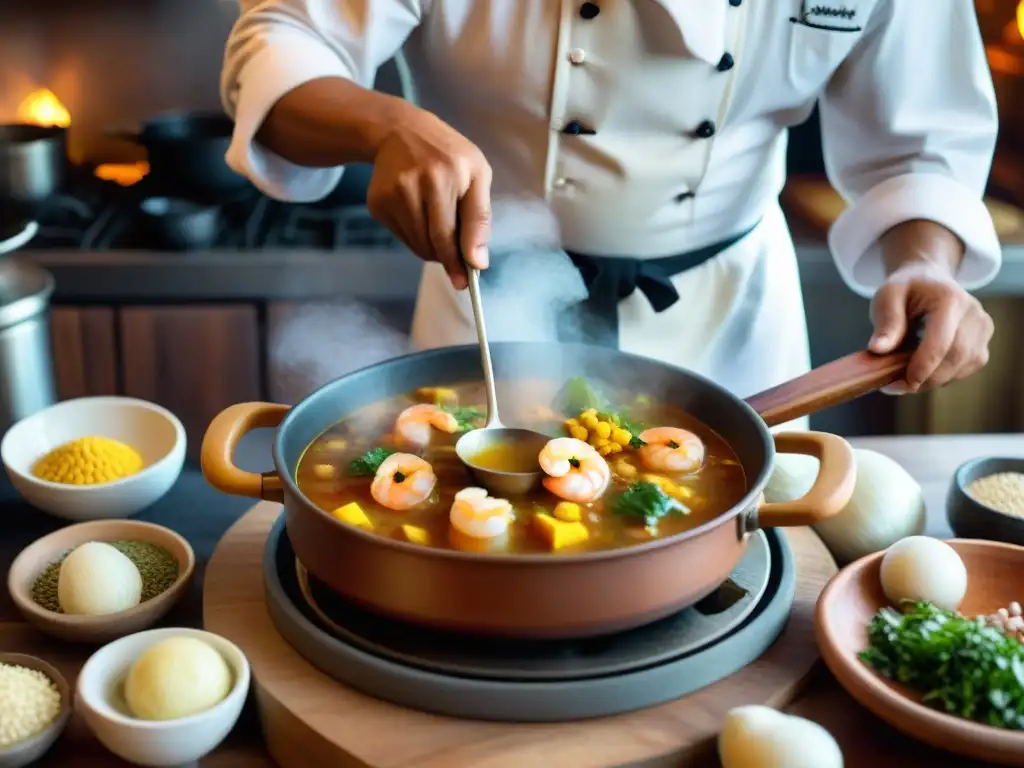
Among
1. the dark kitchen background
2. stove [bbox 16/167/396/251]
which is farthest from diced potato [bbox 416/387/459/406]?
stove [bbox 16/167/396/251]

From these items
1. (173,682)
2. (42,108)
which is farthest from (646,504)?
(42,108)

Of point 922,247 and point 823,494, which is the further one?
point 922,247

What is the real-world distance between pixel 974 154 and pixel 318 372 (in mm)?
1128

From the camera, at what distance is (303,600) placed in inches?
49.1

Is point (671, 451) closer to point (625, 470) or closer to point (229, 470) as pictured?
point (625, 470)

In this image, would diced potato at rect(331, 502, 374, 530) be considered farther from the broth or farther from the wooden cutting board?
the wooden cutting board

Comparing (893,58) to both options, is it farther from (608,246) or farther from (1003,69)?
(1003,69)

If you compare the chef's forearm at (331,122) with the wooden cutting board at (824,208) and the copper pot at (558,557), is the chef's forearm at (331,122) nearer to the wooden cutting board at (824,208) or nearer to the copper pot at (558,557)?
the copper pot at (558,557)

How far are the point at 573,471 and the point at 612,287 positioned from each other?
2.05 feet

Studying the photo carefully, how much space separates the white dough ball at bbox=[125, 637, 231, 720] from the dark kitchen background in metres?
1.62

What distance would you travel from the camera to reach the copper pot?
1.05 meters

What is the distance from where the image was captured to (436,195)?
1267 mm

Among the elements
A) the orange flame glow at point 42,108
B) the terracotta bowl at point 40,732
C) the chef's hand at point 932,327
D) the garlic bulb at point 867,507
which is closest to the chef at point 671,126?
the chef's hand at point 932,327

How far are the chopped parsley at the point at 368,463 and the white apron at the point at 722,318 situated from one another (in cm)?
56
